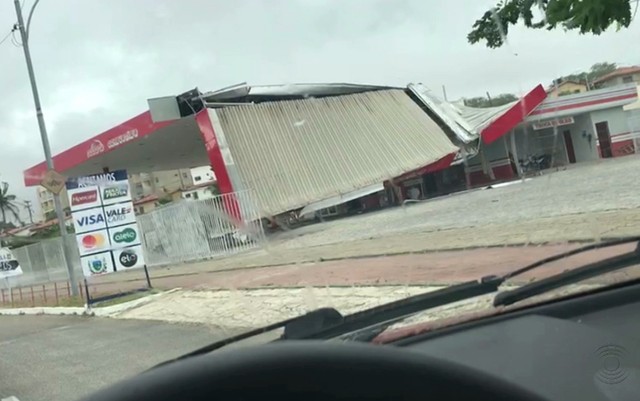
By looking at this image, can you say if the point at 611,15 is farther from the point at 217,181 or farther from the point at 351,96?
the point at 217,181

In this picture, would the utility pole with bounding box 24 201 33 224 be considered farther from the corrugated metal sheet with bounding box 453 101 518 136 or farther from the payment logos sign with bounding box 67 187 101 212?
the corrugated metal sheet with bounding box 453 101 518 136

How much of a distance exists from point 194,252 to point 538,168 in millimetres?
6316

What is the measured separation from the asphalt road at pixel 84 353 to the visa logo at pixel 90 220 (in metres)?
2.93

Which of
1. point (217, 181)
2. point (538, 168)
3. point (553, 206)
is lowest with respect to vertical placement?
point (553, 206)

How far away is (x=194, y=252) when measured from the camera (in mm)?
12508

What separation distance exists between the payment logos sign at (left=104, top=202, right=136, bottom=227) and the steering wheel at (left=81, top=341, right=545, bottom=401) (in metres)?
14.5

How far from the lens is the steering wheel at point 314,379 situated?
98 centimetres

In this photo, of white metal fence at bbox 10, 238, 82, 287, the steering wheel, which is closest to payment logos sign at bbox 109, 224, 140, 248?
white metal fence at bbox 10, 238, 82, 287

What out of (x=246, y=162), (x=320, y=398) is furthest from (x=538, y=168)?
(x=320, y=398)

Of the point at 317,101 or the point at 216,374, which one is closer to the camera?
the point at 216,374

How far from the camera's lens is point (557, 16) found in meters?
4.51

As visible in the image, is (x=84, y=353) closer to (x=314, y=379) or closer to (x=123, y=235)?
(x=123, y=235)

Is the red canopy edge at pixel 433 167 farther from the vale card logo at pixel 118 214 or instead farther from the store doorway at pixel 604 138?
the store doorway at pixel 604 138

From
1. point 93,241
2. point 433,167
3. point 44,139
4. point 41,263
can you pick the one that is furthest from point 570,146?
point 41,263
